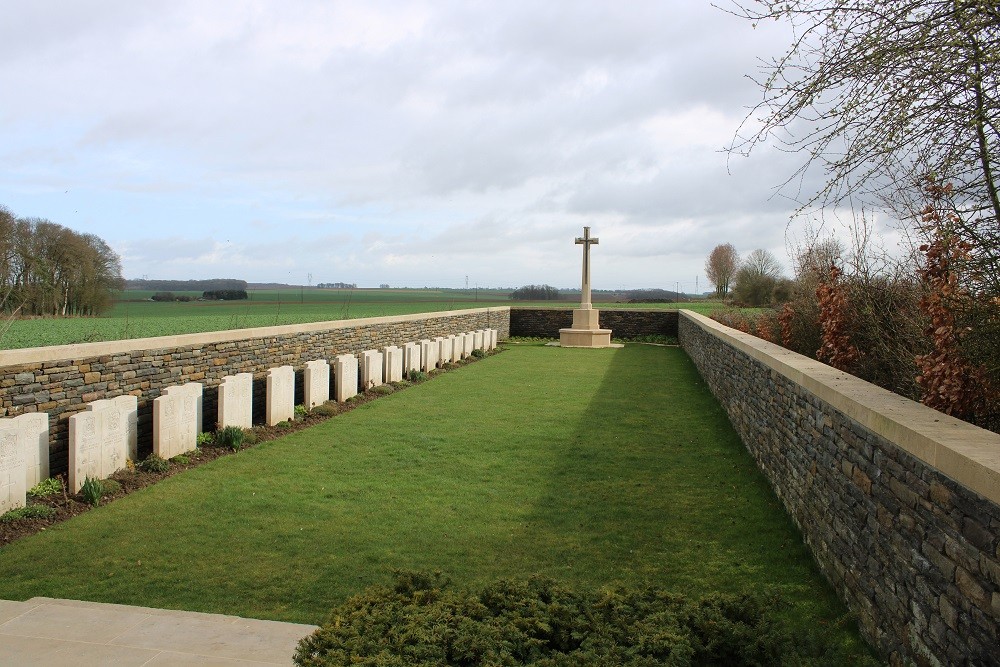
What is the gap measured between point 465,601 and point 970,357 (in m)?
3.70

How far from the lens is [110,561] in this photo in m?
4.73

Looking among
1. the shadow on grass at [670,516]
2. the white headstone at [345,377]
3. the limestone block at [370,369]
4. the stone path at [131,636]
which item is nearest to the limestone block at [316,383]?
the white headstone at [345,377]

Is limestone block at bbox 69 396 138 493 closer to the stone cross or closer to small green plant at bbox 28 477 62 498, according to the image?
small green plant at bbox 28 477 62 498

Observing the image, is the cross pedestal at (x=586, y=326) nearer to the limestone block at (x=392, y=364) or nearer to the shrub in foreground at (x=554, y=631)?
the limestone block at (x=392, y=364)

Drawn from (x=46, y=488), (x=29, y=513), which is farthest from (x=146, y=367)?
(x=29, y=513)

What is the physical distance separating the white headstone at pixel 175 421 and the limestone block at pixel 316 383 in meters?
2.41

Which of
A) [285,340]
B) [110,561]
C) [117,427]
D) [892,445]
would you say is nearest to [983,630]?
[892,445]

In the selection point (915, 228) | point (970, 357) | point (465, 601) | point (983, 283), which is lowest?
point (465, 601)

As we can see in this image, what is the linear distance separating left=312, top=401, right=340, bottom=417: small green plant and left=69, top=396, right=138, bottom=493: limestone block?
3200 millimetres

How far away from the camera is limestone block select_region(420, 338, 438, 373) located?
15.1 m

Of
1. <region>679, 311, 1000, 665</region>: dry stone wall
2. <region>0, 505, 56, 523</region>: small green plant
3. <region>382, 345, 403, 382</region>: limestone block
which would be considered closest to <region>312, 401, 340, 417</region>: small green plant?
<region>382, 345, 403, 382</region>: limestone block

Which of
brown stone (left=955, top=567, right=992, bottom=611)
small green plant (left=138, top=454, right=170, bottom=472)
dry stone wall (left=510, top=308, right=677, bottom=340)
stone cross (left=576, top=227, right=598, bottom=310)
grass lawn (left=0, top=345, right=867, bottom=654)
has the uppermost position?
stone cross (left=576, top=227, right=598, bottom=310)

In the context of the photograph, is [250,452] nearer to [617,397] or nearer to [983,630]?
[617,397]

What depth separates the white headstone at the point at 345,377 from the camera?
35.9 ft
